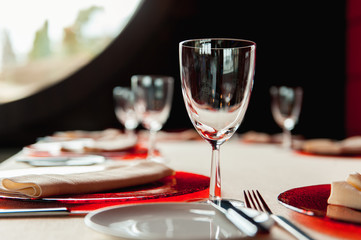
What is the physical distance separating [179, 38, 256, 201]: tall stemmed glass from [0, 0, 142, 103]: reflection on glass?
2.18 meters

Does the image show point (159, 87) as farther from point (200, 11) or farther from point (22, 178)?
point (200, 11)

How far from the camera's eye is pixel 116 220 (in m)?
0.43

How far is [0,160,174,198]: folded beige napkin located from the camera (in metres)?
0.55

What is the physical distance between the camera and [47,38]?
270 centimetres

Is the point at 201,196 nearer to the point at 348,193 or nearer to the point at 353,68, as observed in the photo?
the point at 348,193

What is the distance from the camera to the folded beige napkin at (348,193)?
0.50m

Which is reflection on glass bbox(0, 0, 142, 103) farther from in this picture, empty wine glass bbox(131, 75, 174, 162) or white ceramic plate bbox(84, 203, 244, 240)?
white ceramic plate bbox(84, 203, 244, 240)

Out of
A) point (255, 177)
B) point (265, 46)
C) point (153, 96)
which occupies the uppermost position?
point (265, 46)

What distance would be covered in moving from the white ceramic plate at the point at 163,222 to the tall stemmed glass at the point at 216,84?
0.28 ft

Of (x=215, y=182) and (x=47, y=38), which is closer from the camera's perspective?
(x=215, y=182)

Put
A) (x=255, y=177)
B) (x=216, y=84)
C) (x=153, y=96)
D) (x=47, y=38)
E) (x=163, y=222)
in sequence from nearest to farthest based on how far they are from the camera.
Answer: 1. (x=163, y=222)
2. (x=216, y=84)
3. (x=255, y=177)
4. (x=153, y=96)
5. (x=47, y=38)

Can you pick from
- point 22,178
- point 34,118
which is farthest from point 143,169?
point 34,118

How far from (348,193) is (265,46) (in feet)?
7.66

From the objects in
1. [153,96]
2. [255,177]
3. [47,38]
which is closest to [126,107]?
[153,96]
